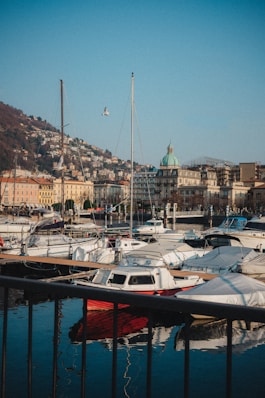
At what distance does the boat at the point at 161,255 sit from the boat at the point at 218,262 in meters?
0.93

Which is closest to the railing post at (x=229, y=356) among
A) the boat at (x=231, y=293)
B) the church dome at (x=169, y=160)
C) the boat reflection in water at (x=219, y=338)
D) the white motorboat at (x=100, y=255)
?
the boat reflection in water at (x=219, y=338)

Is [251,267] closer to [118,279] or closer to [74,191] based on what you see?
[118,279]

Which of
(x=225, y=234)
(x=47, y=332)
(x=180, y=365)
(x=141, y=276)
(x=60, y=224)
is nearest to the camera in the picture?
(x=180, y=365)

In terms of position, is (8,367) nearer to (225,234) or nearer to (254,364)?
(254,364)

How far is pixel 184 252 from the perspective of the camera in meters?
26.6

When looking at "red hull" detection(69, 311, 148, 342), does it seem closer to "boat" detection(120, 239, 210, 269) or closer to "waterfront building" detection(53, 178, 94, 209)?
"boat" detection(120, 239, 210, 269)

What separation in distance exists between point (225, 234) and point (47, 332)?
77.6ft

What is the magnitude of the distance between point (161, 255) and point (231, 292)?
7.97m

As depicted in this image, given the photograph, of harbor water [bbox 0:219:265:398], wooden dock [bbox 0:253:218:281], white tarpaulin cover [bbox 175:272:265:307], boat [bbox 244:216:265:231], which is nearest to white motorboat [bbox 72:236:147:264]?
wooden dock [bbox 0:253:218:281]

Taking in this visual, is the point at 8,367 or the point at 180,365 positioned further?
the point at 180,365

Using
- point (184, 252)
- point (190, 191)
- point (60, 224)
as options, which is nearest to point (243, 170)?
point (190, 191)

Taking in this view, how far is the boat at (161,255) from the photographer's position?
22672 millimetres

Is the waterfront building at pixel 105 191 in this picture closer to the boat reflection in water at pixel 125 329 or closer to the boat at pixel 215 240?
the boat at pixel 215 240

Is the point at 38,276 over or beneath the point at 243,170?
beneath
